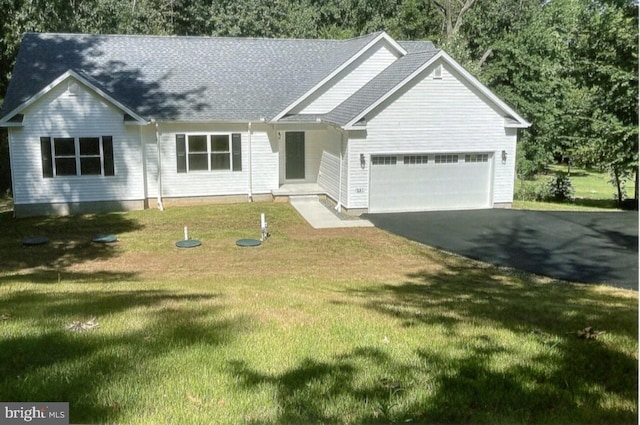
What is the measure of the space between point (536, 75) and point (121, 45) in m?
24.0

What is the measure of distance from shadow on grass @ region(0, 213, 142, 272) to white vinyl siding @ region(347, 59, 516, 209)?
25.0ft

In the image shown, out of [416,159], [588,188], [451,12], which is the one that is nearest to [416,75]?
[416,159]

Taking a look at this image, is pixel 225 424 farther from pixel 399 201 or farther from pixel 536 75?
pixel 536 75

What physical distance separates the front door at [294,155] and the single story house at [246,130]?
58mm

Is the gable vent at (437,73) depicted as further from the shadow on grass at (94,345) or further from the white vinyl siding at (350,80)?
the shadow on grass at (94,345)

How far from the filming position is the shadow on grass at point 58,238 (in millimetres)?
14761

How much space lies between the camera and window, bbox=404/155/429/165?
2080 centimetres

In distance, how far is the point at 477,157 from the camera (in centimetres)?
2148

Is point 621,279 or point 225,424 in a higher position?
point 225,424

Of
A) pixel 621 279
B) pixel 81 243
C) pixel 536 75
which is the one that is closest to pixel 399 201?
pixel 621 279

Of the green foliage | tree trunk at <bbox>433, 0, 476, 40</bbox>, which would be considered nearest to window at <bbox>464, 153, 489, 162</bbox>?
the green foliage

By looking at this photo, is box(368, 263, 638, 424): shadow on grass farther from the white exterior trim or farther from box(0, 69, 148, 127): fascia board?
box(0, 69, 148, 127): fascia board

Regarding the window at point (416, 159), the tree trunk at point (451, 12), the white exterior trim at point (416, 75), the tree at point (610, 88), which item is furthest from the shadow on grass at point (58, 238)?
the tree trunk at point (451, 12)

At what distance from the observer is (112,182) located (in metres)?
21.0
